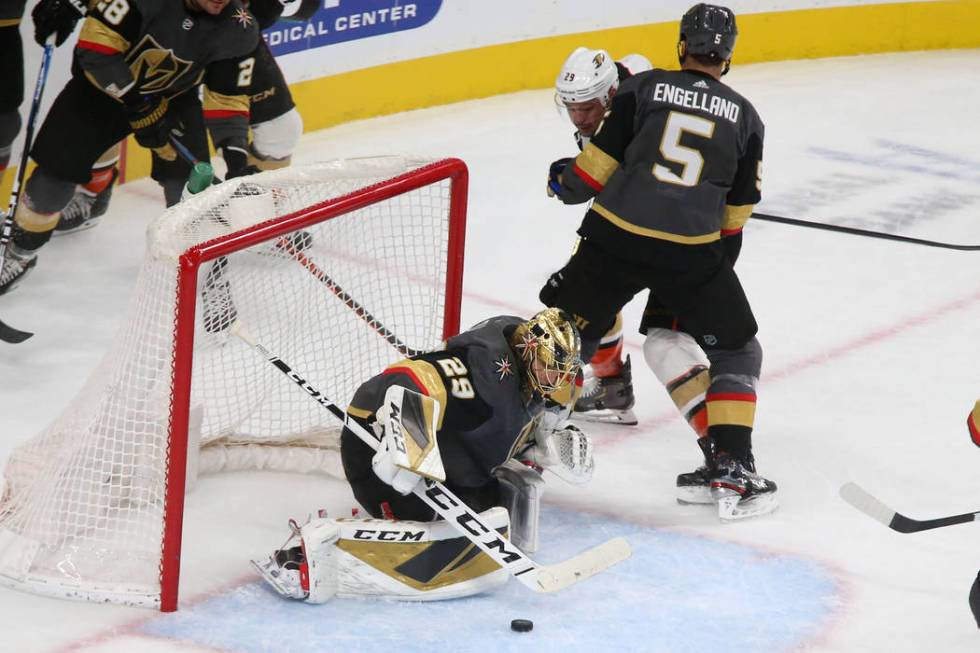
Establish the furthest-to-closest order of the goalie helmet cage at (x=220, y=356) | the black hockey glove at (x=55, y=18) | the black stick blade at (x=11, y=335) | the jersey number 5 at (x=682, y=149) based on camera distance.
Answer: the black hockey glove at (x=55, y=18) → the black stick blade at (x=11, y=335) → the jersey number 5 at (x=682, y=149) → the goalie helmet cage at (x=220, y=356)

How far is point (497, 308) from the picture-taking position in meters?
4.59

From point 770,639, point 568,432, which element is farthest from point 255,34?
point 770,639

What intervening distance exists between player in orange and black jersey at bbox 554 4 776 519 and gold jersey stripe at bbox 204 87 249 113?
1.51 metres

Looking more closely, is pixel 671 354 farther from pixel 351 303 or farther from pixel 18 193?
pixel 18 193

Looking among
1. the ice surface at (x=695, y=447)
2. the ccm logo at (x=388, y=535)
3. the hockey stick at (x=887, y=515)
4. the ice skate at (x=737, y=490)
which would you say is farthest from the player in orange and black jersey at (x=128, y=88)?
the hockey stick at (x=887, y=515)

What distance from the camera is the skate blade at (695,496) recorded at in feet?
11.3

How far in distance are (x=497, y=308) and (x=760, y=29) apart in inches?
136

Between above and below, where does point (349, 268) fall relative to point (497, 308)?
above

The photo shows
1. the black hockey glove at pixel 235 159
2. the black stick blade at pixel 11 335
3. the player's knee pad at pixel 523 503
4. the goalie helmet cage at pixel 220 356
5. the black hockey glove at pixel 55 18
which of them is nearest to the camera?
the goalie helmet cage at pixel 220 356

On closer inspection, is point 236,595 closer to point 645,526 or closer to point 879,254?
point 645,526

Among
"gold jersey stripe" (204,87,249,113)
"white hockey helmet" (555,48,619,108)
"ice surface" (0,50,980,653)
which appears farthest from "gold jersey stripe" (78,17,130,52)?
"white hockey helmet" (555,48,619,108)

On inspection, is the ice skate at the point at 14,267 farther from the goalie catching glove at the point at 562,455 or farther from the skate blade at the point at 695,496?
the skate blade at the point at 695,496

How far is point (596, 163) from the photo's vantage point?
130 inches

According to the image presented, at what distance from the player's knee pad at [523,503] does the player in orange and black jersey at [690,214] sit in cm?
45
